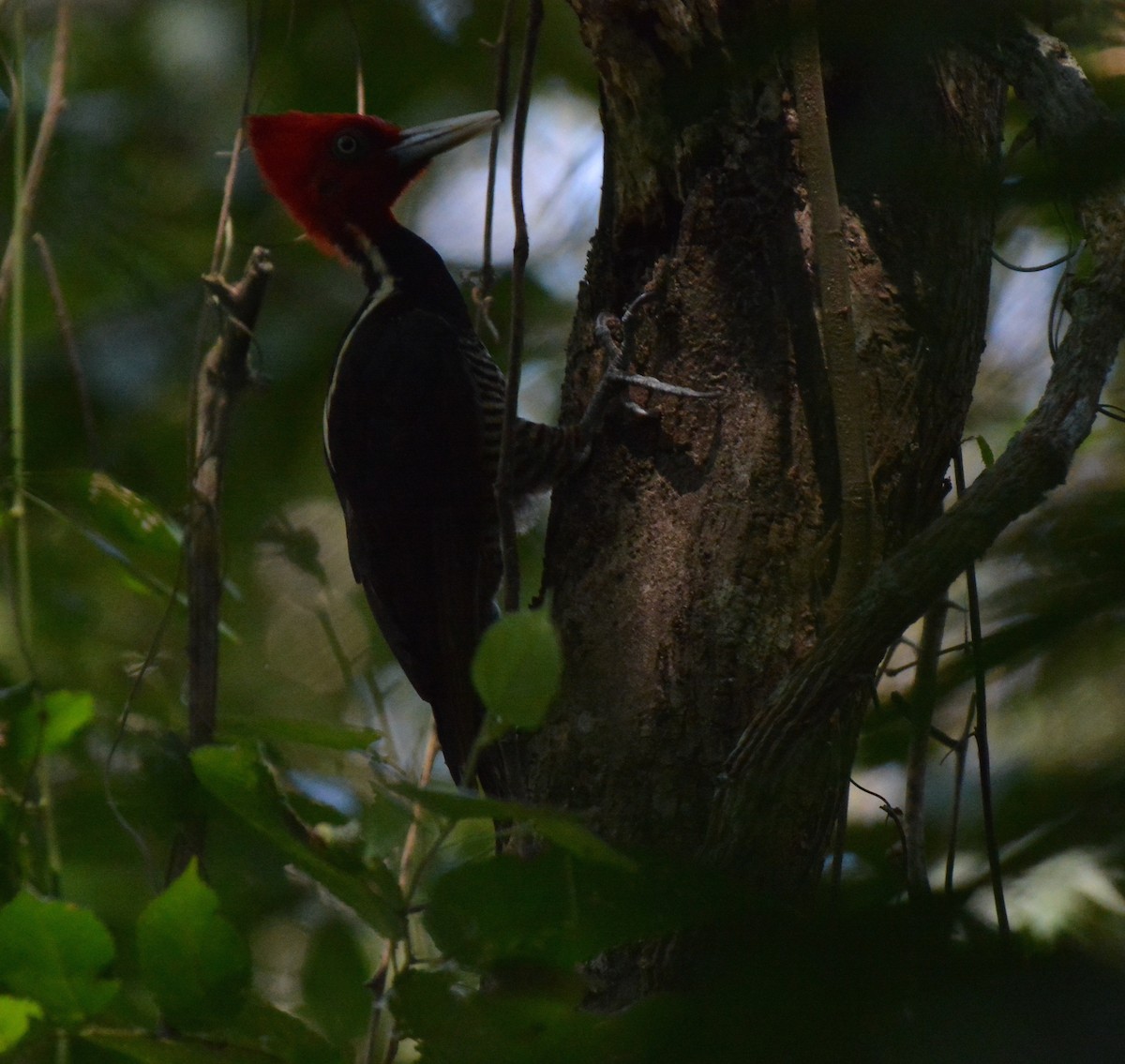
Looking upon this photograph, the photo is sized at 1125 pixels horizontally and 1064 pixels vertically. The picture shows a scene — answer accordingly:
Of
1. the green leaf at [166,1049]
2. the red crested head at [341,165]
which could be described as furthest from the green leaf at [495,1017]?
the red crested head at [341,165]

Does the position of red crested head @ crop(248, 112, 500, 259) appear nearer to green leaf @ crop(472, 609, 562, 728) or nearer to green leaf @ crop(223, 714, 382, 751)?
green leaf @ crop(223, 714, 382, 751)

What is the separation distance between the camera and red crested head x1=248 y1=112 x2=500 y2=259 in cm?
301

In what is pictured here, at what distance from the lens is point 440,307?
2906mm

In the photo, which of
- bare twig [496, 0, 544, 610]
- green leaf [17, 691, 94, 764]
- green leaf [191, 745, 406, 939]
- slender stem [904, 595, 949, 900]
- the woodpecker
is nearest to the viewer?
slender stem [904, 595, 949, 900]

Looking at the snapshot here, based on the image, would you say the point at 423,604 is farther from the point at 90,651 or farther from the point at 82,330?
the point at 82,330

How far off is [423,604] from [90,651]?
727 millimetres

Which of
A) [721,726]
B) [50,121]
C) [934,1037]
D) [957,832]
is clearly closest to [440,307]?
[50,121]

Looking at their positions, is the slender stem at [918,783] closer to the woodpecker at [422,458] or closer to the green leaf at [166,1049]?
the green leaf at [166,1049]

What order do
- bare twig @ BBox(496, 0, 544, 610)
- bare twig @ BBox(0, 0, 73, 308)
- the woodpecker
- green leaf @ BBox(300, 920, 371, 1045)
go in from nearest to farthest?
green leaf @ BBox(300, 920, 371, 1045), bare twig @ BBox(496, 0, 544, 610), bare twig @ BBox(0, 0, 73, 308), the woodpecker

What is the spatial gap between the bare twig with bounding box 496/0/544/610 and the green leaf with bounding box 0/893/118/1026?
643 millimetres

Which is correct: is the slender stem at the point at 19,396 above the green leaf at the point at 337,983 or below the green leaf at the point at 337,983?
above

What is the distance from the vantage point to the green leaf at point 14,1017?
812 millimetres

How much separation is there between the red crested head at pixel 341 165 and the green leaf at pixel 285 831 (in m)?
2.39

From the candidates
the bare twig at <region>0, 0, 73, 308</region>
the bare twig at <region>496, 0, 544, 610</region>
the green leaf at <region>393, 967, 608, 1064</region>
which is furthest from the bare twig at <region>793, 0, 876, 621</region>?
the bare twig at <region>0, 0, 73, 308</region>
